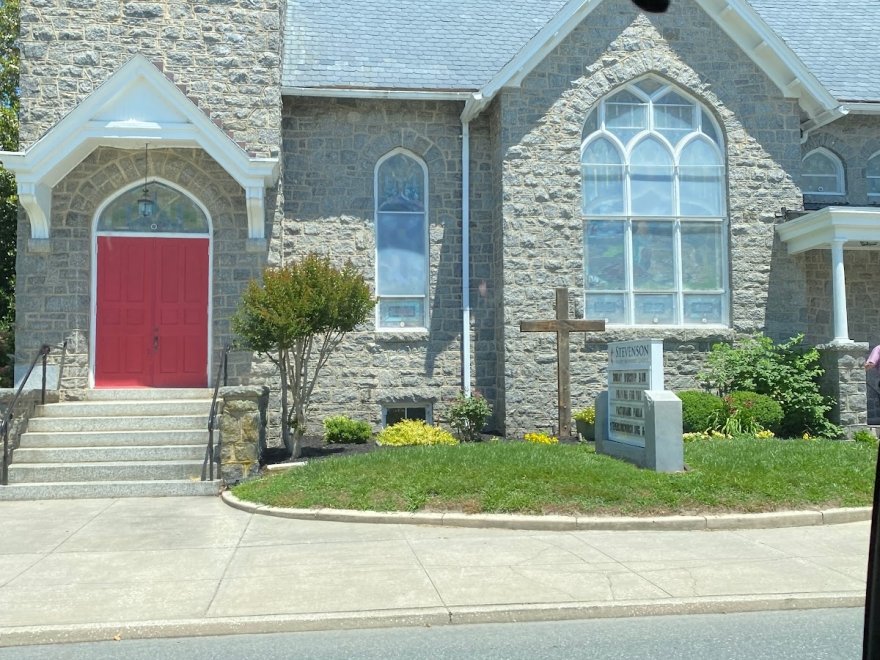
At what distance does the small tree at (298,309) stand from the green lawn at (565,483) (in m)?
1.92

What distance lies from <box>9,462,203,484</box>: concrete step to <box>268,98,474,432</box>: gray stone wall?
3.78 meters

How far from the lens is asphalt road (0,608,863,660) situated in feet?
16.7

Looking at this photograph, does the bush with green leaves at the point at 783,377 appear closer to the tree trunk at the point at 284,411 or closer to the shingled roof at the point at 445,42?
the shingled roof at the point at 445,42

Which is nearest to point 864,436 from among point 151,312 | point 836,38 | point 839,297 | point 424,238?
point 839,297

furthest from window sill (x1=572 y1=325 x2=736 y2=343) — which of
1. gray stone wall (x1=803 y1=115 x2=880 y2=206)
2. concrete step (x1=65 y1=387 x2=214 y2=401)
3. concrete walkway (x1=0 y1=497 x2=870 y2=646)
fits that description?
concrete step (x1=65 y1=387 x2=214 y2=401)

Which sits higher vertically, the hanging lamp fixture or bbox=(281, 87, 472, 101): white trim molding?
bbox=(281, 87, 472, 101): white trim molding

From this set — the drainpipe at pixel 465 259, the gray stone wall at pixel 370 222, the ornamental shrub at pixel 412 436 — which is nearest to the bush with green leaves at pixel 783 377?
the drainpipe at pixel 465 259

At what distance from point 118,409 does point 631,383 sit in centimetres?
736

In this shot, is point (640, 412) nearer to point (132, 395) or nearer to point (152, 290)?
point (132, 395)

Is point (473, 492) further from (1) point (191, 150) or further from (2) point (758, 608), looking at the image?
(1) point (191, 150)

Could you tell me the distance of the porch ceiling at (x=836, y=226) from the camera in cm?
1393

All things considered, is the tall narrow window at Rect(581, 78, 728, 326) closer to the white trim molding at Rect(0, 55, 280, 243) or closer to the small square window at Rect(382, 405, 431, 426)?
the small square window at Rect(382, 405, 431, 426)

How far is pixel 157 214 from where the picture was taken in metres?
14.0

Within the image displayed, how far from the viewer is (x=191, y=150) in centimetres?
1377
